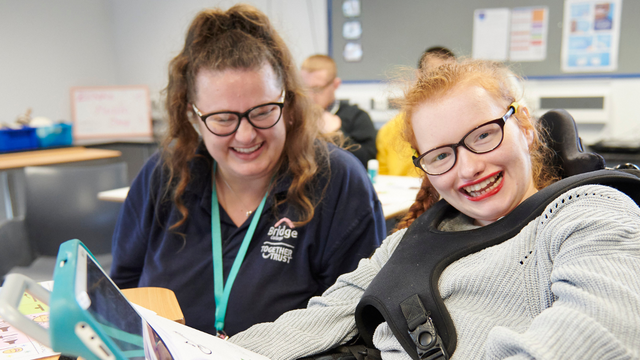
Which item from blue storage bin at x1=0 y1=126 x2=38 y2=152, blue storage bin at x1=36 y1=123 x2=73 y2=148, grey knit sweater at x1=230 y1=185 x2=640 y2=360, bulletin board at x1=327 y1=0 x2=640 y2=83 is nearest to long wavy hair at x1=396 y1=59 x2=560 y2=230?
grey knit sweater at x1=230 y1=185 x2=640 y2=360

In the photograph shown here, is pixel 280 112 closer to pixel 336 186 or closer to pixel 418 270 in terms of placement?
pixel 336 186

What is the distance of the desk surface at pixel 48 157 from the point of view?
11.4 ft

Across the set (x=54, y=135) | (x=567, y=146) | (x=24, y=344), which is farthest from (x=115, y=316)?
(x=54, y=135)

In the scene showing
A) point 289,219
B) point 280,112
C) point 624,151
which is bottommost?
point 624,151

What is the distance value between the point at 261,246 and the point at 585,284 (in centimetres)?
85

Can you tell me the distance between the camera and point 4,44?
4621 mm

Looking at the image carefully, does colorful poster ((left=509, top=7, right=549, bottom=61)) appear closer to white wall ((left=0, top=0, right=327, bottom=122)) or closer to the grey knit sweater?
white wall ((left=0, top=0, right=327, bottom=122))

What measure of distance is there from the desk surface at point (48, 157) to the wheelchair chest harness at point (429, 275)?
11.0 feet

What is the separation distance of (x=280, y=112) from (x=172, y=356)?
80 centimetres

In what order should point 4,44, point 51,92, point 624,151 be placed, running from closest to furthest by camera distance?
point 624,151 → point 4,44 → point 51,92

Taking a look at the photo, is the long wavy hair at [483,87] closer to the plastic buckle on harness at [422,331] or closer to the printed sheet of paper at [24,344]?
the plastic buckle on harness at [422,331]

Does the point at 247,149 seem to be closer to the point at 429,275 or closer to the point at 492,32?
the point at 429,275

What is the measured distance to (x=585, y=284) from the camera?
619mm

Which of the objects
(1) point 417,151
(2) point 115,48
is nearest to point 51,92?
(2) point 115,48
